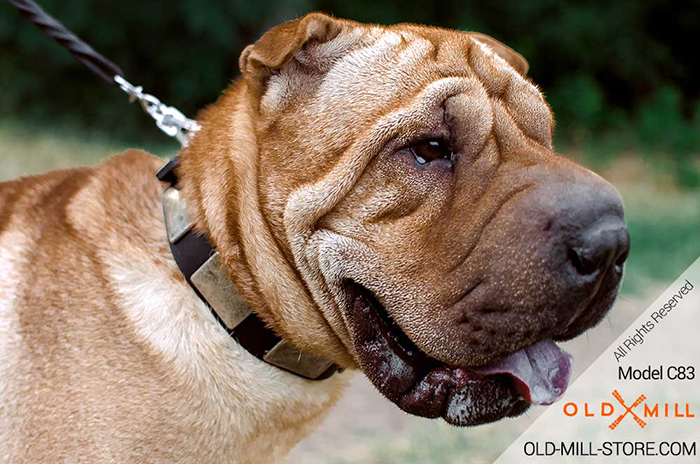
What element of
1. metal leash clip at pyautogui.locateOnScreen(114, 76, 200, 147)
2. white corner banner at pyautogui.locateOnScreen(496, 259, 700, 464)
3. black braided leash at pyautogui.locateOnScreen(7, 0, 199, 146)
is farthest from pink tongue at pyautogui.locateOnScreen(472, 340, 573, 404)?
white corner banner at pyautogui.locateOnScreen(496, 259, 700, 464)

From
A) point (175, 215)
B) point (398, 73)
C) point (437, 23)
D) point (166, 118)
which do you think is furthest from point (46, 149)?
point (398, 73)

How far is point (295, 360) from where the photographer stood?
2.66 meters

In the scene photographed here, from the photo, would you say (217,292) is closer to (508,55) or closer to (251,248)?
(251,248)

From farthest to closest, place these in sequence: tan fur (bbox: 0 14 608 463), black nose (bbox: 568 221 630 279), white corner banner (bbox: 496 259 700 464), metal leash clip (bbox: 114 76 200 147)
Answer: white corner banner (bbox: 496 259 700 464) < metal leash clip (bbox: 114 76 200 147) < tan fur (bbox: 0 14 608 463) < black nose (bbox: 568 221 630 279)

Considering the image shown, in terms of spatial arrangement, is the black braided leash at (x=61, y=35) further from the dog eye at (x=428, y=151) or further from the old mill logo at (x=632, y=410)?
the old mill logo at (x=632, y=410)

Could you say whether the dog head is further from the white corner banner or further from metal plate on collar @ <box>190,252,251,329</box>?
the white corner banner

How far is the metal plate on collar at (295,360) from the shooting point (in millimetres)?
2625

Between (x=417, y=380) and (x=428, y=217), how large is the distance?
1.73 ft

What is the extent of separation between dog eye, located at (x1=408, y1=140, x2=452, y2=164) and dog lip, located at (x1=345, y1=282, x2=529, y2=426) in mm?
446

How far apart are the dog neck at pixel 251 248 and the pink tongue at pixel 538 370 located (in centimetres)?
54

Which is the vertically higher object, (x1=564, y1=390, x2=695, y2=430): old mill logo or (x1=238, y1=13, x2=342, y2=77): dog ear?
(x1=238, y1=13, x2=342, y2=77): dog ear

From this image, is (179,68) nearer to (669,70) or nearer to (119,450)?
(669,70)

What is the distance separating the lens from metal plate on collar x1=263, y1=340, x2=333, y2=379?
2625 mm

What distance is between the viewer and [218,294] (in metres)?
2.58
